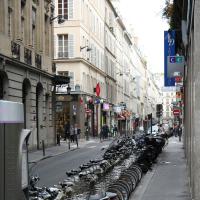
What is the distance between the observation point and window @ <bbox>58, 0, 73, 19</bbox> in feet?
179

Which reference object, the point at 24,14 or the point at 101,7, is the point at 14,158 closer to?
the point at 24,14

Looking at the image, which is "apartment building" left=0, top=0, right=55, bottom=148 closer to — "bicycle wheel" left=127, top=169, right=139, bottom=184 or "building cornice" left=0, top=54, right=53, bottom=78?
"building cornice" left=0, top=54, right=53, bottom=78

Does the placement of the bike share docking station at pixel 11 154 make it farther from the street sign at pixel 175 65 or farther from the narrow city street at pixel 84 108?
the street sign at pixel 175 65

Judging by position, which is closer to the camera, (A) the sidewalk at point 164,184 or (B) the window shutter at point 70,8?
(A) the sidewalk at point 164,184

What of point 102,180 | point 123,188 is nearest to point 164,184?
point 123,188

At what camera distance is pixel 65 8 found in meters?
54.8

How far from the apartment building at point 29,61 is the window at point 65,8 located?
14.5 meters

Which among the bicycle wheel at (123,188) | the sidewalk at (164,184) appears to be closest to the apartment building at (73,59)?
the sidewalk at (164,184)

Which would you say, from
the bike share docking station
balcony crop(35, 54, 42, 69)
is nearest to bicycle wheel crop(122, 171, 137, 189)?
the bike share docking station

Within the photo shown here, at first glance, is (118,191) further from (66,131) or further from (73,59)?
(73,59)

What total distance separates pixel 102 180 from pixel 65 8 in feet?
149

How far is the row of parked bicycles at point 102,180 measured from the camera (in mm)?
8519

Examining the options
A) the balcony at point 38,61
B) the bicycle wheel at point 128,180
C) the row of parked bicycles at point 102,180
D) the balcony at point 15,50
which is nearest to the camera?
the row of parked bicycles at point 102,180

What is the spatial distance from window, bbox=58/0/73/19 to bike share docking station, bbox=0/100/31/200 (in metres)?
48.5
